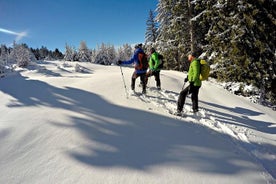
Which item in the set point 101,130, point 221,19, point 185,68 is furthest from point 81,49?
point 101,130

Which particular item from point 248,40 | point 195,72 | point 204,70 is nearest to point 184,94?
point 195,72

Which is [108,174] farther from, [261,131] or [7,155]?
[261,131]

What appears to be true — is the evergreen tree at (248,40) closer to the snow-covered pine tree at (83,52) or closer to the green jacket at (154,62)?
the green jacket at (154,62)

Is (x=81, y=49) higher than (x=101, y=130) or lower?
higher

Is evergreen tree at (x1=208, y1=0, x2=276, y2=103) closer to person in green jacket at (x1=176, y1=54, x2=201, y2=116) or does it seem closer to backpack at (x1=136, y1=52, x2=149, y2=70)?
backpack at (x1=136, y1=52, x2=149, y2=70)

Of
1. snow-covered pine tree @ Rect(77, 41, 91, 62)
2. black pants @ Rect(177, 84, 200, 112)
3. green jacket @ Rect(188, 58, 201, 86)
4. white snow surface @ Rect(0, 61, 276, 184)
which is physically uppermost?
snow-covered pine tree @ Rect(77, 41, 91, 62)

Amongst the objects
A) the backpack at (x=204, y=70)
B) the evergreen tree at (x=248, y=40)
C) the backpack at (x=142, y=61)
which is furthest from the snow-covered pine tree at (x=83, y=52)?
the backpack at (x=204, y=70)

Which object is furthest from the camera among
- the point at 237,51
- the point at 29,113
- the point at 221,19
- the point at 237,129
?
the point at 221,19

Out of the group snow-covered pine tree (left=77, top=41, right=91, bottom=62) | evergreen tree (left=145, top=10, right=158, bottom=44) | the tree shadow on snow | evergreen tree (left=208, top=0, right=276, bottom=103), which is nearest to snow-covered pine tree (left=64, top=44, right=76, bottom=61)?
snow-covered pine tree (left=77, top=41, right=91, bottom=62)

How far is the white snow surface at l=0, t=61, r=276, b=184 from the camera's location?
3.80m

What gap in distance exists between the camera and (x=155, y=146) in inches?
188

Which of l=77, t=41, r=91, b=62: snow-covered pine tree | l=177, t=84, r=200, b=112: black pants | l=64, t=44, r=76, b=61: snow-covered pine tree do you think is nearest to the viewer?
l=177, t=84, r=200, b=112: black pants

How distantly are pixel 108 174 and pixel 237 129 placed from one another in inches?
162

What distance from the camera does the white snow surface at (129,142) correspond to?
3.80 meters
